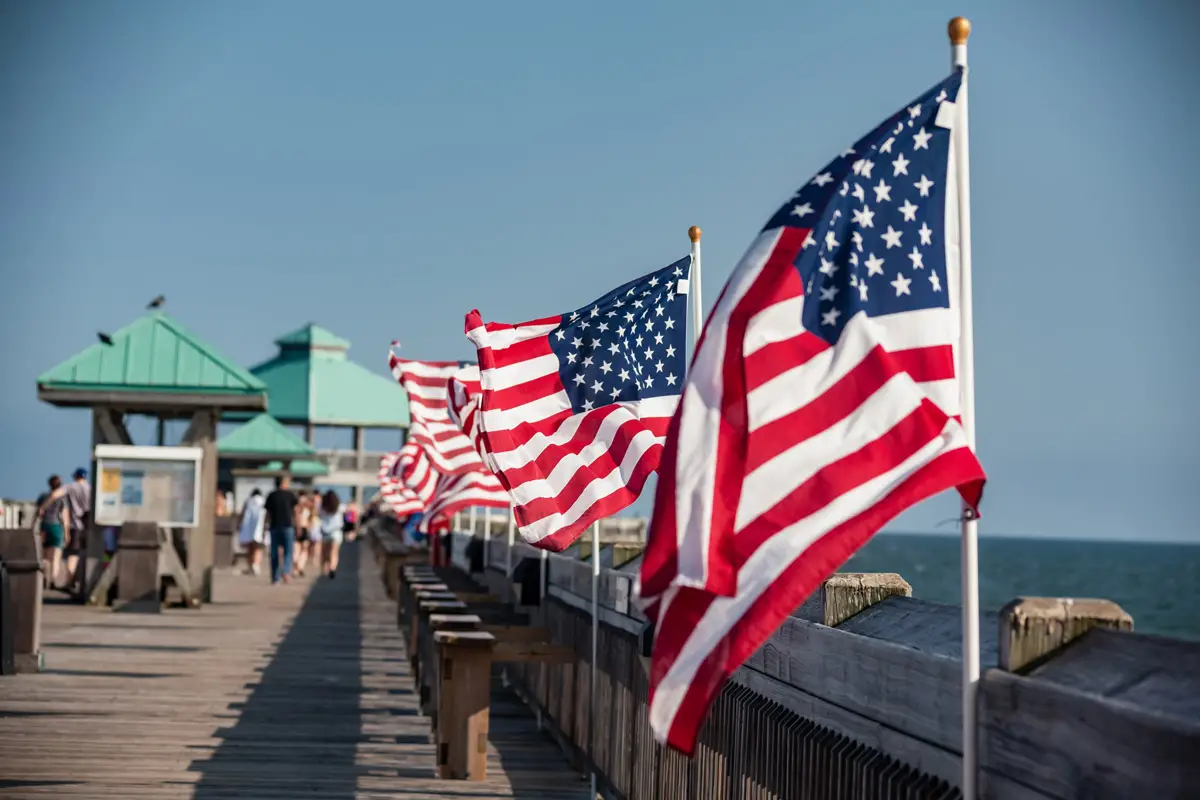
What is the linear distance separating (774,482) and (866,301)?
1.79ft

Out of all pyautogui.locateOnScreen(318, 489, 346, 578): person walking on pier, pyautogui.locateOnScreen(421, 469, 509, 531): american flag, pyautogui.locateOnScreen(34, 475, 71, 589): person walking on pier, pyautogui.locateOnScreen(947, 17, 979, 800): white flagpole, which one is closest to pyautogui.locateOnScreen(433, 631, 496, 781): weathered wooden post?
pyautogui.locateOnScreen(947, 17, 979, 800): white flagpole

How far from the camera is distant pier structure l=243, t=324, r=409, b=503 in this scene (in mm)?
85500

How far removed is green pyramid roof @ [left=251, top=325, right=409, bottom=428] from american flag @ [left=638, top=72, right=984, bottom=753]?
7808 centimetres

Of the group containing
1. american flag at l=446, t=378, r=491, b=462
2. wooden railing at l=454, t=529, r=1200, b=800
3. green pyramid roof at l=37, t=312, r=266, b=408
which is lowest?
wooden railing at l=454, t=529, r=1200, b=800

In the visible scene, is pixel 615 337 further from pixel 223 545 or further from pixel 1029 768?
pixel 223 545

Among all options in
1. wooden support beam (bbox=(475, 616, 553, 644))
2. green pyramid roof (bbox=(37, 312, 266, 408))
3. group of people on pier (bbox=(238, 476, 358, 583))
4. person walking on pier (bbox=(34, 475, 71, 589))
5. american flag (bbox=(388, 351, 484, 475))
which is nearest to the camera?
wooden support beam (bbox=(475, 616, 553, 644))

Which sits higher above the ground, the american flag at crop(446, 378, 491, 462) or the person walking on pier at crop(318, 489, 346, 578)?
the american flag at crop(446, 378, 491, 462)

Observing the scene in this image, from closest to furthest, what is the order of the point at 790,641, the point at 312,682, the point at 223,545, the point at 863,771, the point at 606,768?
the point at 863,771
the point at 790,641
the point at 606,768
the point at 312,682
the point at 223,545

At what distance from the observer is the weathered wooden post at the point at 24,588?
562 inches

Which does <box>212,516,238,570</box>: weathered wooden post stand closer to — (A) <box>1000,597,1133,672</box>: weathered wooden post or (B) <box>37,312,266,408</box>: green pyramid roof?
(B) <box>37,312,266,408</box>: green pyramid roof

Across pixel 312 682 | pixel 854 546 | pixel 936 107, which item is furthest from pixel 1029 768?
pixel 312 682

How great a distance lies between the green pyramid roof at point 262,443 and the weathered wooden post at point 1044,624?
4296 cm

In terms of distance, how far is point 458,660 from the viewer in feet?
30.5

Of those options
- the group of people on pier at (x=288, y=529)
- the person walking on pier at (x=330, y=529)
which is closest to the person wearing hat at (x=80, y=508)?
the group of people on pier at (x=288, y=529)
